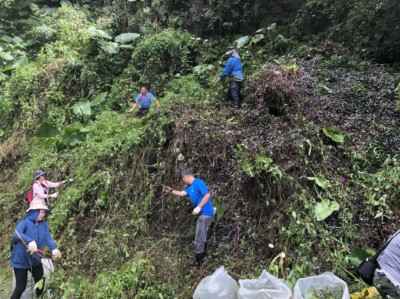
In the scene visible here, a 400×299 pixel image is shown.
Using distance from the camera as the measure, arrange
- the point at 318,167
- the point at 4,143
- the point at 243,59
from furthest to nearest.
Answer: the point at 4,143 < the point at 243,59 < the point at 318,167

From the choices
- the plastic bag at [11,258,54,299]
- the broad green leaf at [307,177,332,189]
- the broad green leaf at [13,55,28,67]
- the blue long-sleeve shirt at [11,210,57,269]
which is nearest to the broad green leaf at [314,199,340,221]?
the broad green leaf at [307,177,332,189]

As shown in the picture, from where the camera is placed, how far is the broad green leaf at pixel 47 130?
29.7 feet

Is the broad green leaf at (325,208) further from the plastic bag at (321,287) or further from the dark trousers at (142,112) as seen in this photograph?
the dark trousers at (142,112)

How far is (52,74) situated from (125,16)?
3075mm

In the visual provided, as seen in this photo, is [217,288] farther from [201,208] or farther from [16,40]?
[16,40]

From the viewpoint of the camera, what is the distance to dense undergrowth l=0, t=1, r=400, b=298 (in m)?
5.07

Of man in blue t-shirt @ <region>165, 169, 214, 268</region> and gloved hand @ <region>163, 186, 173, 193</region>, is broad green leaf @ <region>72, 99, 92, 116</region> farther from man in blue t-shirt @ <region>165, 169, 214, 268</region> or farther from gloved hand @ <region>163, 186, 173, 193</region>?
man in blue t-shirt @ <region>165, 169, 214, 268</region>

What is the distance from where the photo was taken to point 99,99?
9.70 metres

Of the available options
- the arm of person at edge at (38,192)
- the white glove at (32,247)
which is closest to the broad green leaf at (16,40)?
the arm of person at edge at (38,192)

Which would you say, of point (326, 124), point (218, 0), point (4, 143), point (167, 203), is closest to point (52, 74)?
point (4, 143)

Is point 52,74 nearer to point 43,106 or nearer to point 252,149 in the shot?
point 43,106

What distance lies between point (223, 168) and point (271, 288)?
7.82 ft

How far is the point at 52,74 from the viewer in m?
10.3

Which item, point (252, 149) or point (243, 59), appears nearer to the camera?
point (252, 149)
